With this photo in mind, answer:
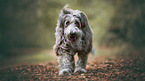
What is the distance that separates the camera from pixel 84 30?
15.6 feet

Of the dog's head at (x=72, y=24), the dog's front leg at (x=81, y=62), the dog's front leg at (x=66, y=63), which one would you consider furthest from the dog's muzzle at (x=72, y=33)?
the dog's front leg at (x=81, y=62)

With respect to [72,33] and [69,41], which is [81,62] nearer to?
[69,41]

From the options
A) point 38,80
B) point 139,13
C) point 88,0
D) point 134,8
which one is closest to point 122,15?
point 134,8

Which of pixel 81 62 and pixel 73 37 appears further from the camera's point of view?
pixel 81 62

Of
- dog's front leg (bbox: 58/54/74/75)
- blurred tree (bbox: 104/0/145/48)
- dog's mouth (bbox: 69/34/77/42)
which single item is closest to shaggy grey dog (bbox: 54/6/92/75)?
dog's front leg (bbox: 58/54/74/75)

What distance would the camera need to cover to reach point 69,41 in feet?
14.9

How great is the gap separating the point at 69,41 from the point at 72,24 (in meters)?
0.47

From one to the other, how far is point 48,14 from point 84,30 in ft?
27.4

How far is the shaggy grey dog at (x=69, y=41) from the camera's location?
14.9ft

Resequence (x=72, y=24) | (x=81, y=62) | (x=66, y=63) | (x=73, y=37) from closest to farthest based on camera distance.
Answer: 1. (x=73, y=37)
2. (x=72, y=24)
3. (x=66, y=63)
4. (x=81, y=62)

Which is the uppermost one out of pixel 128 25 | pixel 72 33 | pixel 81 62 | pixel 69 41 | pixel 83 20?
pixel 128 25

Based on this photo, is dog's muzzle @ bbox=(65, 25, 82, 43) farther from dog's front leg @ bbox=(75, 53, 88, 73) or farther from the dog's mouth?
dog's front leg @ bbox=(75, 53, 88, 73)

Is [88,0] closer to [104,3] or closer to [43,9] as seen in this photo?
[104,3]

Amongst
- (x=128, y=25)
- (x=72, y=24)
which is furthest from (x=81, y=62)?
(x=128, y=25)
